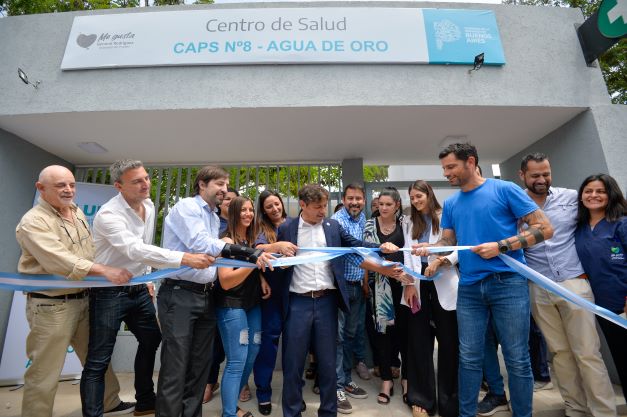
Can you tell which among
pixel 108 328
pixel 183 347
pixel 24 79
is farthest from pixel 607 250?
pixel 24 79

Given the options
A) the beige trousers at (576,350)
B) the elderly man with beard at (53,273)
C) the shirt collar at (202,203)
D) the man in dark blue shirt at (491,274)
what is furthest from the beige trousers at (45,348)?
the beige trousers at (576,350)

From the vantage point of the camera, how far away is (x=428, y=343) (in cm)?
289

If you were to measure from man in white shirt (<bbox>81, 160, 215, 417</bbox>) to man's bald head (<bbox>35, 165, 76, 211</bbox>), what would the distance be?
0.39 metres

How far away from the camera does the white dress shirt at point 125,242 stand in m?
2.30

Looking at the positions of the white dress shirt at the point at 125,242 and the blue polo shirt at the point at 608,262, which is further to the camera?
the blue polo shirt at the point at 608,262

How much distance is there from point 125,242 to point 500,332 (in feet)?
9.34

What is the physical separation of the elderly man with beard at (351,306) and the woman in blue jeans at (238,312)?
90 cm

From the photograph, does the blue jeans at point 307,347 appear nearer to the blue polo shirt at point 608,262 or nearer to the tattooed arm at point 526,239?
the tattooed arm at point 526,239

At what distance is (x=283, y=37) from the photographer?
13.4 ft

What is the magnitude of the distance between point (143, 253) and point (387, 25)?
12.9 feet

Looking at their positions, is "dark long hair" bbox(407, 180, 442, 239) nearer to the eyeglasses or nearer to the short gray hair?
the short gray hair

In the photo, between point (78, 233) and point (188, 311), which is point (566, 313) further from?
point (78, 233)

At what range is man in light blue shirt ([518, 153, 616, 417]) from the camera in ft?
8.45

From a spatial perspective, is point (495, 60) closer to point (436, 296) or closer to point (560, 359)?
point (436, 296)
